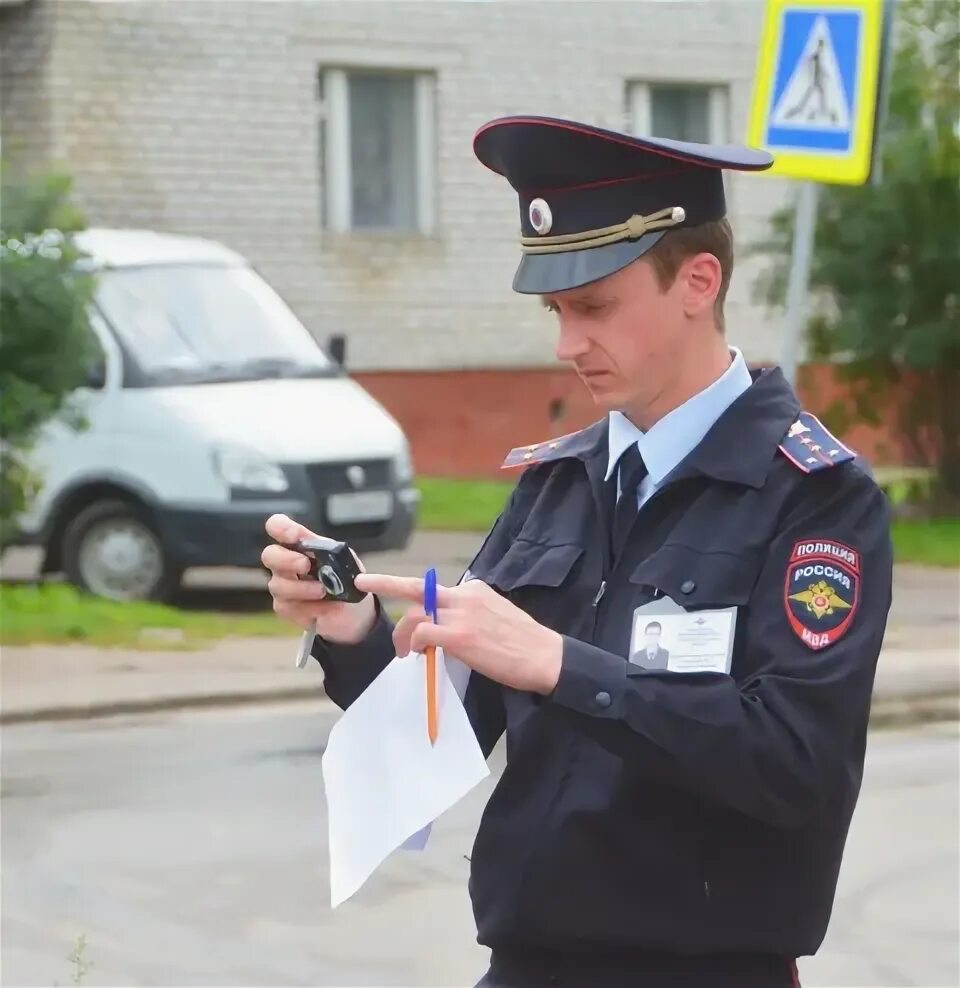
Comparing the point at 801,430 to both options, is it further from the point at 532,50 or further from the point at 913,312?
the point at 532,50

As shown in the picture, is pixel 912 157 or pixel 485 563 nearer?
pixel 485 563

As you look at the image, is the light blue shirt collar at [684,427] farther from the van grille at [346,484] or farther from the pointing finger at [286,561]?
the van grille at [346,484]

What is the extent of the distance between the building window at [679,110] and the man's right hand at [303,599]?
2130 cm

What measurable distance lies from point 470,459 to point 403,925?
15.6 m

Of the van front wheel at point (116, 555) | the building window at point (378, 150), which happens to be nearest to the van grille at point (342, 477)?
the van front wheel at point (116, 555)

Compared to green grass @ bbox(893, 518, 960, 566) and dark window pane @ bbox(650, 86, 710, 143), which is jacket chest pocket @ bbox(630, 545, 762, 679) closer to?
green grass @ bbox(893, 518, 960, 566)

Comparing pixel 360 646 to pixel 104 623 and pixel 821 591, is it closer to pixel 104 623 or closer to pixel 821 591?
pixel 821 591

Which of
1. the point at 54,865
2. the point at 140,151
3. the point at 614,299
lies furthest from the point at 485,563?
the point at 140,151

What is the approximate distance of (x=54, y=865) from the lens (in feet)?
22.6

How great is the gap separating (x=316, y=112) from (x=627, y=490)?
778 inches

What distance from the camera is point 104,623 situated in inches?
455

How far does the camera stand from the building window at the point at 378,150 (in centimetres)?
2206

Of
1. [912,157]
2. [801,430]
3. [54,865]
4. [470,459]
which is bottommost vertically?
[470,459]

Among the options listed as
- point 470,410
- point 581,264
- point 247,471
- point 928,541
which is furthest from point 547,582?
point 470,410
